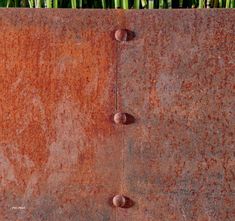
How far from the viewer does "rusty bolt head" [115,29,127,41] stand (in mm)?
1788

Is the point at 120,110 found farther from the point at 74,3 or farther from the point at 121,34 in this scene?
the point at 74,3

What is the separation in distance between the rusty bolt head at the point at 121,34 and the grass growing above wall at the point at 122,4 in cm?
13

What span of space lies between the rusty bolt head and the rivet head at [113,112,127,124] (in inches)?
9.9

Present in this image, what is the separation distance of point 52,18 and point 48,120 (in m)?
0.34

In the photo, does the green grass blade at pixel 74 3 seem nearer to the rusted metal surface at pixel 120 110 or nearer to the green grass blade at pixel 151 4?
the rusted metal surface at pixel 120 110

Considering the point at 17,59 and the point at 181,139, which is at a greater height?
the point at 17,59

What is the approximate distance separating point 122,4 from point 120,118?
1.36ft

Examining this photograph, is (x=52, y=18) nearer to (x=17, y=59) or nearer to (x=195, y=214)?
(x=17, y=59)

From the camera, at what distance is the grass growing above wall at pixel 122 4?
6.22 ft

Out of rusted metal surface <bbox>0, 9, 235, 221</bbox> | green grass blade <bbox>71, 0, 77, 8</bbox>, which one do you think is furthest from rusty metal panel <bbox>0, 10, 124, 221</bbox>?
green grass blade <bbox>71, 0, 77, 8</bbox>

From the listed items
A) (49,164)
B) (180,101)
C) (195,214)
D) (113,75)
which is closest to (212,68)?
(180,101)

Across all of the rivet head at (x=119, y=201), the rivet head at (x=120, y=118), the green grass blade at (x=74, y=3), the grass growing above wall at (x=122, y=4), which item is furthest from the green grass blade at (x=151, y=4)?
the rivet head at (x=119, y=201)

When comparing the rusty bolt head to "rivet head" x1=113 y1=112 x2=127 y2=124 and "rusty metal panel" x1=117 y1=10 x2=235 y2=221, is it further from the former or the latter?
"rivet head" x1=113 y1=112 x2=127 y2=124

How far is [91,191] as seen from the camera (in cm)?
182
